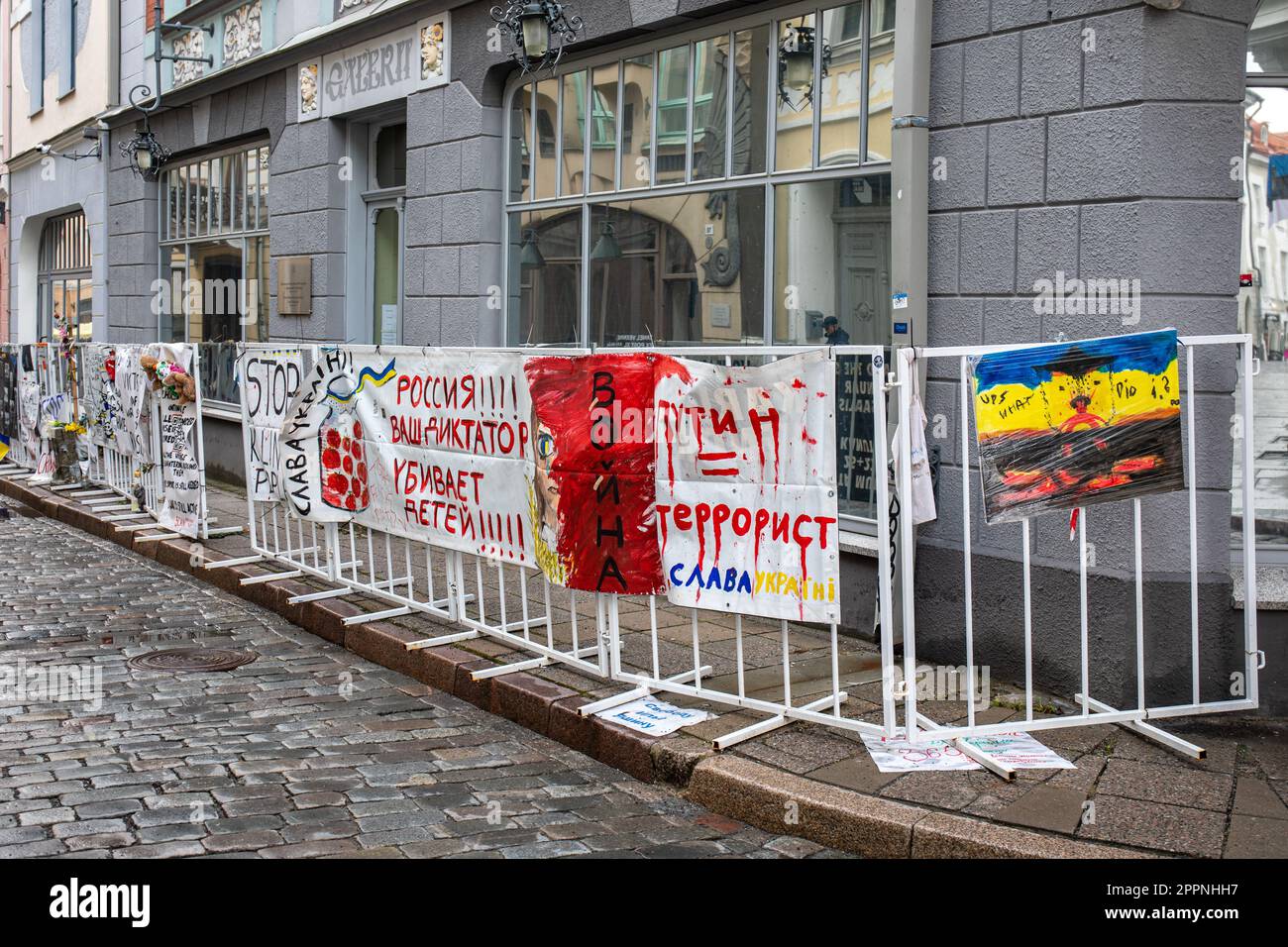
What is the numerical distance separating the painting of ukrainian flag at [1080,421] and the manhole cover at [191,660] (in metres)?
4.50

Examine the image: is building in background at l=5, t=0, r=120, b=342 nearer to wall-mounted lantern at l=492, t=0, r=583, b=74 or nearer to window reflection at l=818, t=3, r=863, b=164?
wall-mounted lantern at l=492, t=0, r=583, b=74

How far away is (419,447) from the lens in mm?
7555

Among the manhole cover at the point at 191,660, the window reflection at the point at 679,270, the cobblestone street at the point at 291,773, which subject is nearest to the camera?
the cobblestone street at the point at 291,773

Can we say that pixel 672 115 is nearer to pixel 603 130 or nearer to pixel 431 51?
pixel 603 130

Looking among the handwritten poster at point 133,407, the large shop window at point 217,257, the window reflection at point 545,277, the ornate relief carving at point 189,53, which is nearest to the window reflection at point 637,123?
the window reflection at point 545,277

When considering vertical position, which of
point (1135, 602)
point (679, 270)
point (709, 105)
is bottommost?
point (1135, 602)

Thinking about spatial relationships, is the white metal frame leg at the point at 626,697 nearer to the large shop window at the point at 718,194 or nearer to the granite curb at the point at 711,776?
the granite curb at the point at 711,776

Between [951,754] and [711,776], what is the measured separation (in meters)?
0.99

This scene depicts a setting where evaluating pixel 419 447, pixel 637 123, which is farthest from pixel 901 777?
pixel 637 123

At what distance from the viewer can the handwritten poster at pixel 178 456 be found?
1066 centimetres

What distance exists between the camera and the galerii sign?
11.2m

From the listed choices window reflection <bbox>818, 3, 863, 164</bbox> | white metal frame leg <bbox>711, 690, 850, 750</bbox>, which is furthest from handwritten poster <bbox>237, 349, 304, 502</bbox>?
white metal frame leg <bbox>711, 690, 850, 750</bbox>

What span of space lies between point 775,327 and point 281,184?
25.3 feet
